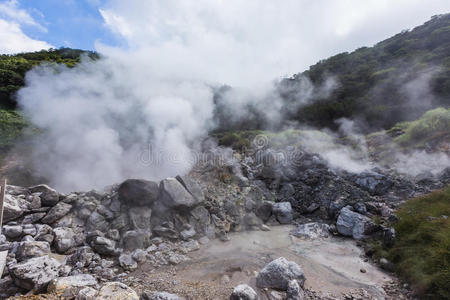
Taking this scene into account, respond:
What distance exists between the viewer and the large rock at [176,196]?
545 centimetres

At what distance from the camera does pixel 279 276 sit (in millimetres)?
3457

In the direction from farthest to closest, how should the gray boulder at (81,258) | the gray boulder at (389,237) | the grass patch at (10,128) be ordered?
1. the grass patch at (10,128)
2. the gray boulder at (389,237)
3. the gray boulder at (81,258)

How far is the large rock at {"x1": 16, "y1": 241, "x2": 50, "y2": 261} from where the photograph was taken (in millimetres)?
3682

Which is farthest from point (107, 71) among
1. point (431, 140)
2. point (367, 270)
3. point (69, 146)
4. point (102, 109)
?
point (431, 140)

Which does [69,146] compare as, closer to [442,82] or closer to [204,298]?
[204,298]

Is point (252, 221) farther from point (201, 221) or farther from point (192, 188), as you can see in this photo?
point (192, 188)

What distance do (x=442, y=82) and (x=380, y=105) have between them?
3.77 metres

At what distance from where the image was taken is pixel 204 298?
319 cm

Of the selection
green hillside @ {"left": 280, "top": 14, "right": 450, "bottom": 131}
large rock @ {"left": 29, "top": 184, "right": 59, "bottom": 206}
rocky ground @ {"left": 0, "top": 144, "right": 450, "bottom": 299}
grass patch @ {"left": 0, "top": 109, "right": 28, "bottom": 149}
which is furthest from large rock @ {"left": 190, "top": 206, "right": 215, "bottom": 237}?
green hillside @ {"left": 280, "top": 14, "right": 450, "bottom": 131}

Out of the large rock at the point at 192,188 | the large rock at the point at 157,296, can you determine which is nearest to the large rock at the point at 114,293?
the large rock at the point at 157,296

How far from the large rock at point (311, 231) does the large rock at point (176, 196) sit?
3.01 metres

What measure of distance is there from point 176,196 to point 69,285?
278 centimetres

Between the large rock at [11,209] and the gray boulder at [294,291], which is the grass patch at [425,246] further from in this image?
the large rock at [11,209]

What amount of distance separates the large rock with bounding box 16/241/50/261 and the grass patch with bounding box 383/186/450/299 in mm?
6847
